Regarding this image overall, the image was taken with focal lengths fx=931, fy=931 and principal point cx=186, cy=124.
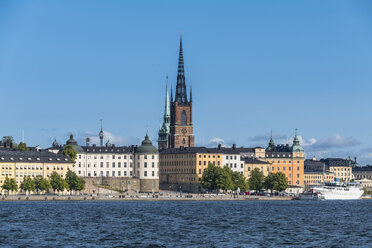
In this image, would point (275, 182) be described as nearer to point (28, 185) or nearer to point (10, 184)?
point (28, 185)

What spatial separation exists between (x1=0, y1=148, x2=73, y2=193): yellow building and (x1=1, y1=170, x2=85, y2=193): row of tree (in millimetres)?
4508

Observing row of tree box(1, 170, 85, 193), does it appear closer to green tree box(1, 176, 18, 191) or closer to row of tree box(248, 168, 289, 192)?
green tree box(1, 176, 18, 191)

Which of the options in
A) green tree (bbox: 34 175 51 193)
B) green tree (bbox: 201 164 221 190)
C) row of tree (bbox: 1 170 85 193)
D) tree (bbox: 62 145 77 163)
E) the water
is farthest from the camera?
tree (bbox: 62 145 77 163)

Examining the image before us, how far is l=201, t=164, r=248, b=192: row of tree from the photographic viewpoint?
18500 centimetres

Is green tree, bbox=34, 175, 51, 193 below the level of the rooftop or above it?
below

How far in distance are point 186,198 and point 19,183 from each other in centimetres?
3074

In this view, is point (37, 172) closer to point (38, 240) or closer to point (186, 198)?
point (186, 198)

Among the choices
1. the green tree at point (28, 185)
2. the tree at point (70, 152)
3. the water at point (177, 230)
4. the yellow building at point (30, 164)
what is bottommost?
the water at point (177, 230)

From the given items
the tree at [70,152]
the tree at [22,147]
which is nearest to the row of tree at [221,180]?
the tree at [70,152]

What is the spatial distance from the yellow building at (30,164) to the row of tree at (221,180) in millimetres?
27656

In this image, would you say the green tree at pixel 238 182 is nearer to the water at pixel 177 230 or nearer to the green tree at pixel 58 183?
the green tree at pixel 58 183

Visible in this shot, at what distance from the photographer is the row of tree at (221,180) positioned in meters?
185

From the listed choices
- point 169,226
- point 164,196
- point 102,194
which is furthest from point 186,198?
point 169,226

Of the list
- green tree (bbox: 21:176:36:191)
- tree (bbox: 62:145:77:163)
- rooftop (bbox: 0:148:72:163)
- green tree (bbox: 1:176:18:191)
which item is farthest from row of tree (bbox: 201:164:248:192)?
green tree (bbox: 1:176:18:191)
